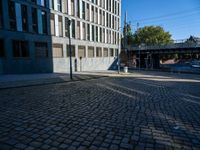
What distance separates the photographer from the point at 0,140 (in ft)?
12.4

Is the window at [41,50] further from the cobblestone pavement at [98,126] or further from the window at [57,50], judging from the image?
the cobblestone pavement at [98,126]

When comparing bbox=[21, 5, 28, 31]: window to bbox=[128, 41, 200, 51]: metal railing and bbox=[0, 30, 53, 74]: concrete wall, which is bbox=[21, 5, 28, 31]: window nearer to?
bbox=[0, 30, 53, 74]: concrete wall

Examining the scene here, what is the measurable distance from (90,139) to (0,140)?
6.68 ft

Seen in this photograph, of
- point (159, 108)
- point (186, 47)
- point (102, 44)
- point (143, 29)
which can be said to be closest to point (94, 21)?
point (102, 44)

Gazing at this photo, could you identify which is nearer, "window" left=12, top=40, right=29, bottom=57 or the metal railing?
"window" left=12, top=40, right=29, bottom=57

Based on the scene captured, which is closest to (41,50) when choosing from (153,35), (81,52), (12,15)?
(12,15)

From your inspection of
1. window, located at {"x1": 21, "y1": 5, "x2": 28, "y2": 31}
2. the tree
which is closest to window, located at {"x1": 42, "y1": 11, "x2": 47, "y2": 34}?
window, located at {"x1": 21, "y1": 5, "x2": 28, "y2": 31}

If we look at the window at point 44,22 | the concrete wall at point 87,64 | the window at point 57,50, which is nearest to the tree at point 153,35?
the concrete wall at point 87,64

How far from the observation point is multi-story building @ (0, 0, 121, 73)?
61.3 feet

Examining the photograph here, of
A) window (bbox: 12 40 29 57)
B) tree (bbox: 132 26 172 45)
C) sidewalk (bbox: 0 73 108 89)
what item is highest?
tree (bbox: 132 26 172 45)

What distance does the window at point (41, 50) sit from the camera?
2162cm

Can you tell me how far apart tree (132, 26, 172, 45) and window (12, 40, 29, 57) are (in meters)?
50.7

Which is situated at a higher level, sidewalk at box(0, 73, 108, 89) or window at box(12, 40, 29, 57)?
window at box(12, 40, 29, 57)

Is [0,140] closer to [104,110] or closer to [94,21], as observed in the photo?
[104,110]
